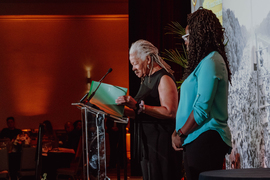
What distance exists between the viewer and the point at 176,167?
2.10 metres

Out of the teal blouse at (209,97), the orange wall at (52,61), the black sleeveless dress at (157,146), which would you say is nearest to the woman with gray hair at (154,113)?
the black sleeveless dress at (157,146)

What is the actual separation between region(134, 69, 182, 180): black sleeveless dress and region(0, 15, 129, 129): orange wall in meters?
8.57

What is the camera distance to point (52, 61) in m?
10.6

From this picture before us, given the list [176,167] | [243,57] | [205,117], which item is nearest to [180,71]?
[243,57]

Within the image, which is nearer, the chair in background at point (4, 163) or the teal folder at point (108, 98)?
the teal folder at point (108, 98)

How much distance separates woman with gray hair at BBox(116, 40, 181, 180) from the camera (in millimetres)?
2082

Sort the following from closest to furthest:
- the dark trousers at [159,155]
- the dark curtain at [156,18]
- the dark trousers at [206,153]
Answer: the dark trousers at [206,153] → the dark trousers at [159,155] → the dark curtain at [156,18]

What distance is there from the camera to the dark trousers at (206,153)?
147cm

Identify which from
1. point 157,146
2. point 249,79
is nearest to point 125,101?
point 157,146

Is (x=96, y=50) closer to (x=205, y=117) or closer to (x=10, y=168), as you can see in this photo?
(x=10, y=168)

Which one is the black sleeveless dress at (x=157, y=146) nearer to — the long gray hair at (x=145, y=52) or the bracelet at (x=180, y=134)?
the long gray hair at (x=145, y=52)

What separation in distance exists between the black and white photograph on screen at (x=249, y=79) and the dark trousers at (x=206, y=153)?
0.87 m

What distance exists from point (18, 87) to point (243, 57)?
29.9ft

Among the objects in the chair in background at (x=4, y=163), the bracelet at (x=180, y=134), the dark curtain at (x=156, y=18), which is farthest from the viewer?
the dark curtain at (x=156, y=18)
